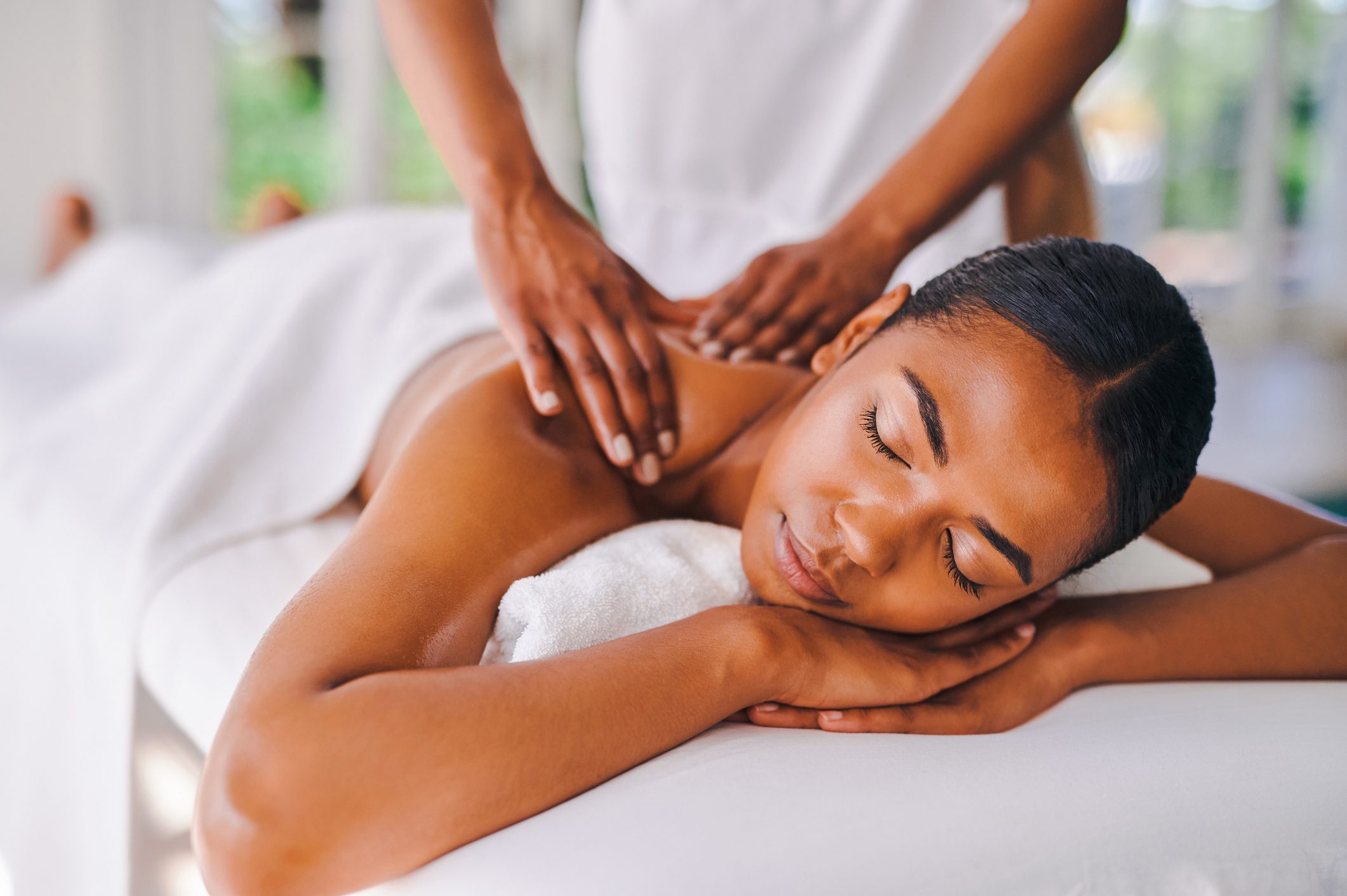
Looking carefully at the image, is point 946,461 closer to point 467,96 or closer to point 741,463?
point 741,463

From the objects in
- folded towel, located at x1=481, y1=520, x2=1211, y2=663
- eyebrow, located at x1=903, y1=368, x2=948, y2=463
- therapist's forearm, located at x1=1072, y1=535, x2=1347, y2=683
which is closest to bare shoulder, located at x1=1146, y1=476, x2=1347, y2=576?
therapist's forearm, located at x1=1072, y1=535, x2=1347, y2=683

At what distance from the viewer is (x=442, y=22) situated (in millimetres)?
1338

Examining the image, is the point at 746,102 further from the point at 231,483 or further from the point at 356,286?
the point at 231,483

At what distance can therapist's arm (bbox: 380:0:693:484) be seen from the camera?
1.13 metres

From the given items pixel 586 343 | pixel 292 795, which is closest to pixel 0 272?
pixel 586 343

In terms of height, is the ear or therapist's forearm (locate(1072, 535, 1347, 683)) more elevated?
the ear

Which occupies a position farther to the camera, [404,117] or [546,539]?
[404,117]

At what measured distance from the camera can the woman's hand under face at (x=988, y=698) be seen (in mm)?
912

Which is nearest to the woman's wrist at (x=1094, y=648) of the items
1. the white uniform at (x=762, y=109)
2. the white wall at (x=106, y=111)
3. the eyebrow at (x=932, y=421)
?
the eyebrow at (x=932, y=421)

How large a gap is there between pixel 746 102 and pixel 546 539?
1162 mm

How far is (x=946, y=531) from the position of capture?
3.01 feet

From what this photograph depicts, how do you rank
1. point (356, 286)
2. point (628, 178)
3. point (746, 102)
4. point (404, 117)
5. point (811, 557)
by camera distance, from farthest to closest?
point (404, 117)
point (628, 178)
point (746, 102)
point (356, 286)
point (811, 557)

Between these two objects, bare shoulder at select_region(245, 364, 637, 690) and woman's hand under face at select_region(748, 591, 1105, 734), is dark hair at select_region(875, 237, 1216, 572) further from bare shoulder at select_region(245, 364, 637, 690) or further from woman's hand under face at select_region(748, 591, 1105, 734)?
bare shoulder at select_region(245, 364, 637, 690)

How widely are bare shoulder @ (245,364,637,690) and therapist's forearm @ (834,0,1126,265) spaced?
1.58 ft
